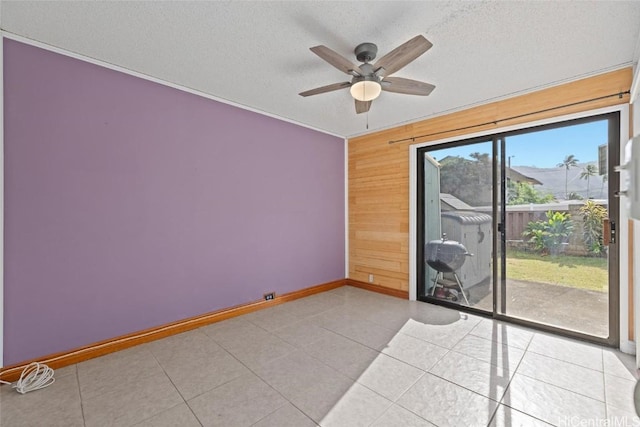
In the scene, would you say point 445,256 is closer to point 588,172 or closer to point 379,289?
point 379,289

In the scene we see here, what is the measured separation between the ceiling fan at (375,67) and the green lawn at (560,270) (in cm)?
208

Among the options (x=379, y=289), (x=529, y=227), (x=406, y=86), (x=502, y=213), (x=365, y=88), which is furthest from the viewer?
(x=379, y=289)

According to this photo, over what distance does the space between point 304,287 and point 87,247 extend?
2493 millimetres

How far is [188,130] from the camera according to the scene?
285 cm

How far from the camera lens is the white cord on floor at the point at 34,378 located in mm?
1883

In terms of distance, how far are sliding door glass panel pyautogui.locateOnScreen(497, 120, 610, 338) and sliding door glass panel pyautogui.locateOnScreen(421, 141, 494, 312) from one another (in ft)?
0.60

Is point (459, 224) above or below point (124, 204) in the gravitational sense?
below

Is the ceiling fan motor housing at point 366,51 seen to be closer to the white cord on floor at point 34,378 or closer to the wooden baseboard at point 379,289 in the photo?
the wooden baseboard at point 379,289

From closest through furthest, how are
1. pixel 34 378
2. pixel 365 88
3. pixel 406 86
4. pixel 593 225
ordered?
pixel 34 378, pixel 365 88, pixel 406 86, pixel 593 225

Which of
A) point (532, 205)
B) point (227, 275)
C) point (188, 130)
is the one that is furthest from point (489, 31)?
point (227, 275)

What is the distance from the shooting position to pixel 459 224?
3438 millimetres

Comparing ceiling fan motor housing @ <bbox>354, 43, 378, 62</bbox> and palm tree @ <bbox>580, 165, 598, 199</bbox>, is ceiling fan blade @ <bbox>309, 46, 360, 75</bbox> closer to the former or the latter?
ceiling fan motor housing @ <bbox>354, 43, 378, 62</bbox>

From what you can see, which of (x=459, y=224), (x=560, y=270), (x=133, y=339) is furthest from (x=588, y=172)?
(x=133, y=339)

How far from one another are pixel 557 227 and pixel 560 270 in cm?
42
